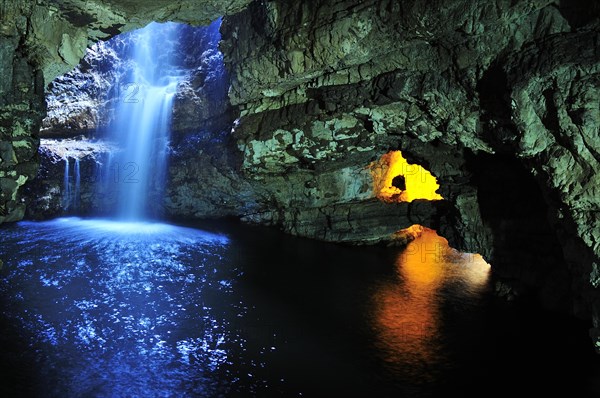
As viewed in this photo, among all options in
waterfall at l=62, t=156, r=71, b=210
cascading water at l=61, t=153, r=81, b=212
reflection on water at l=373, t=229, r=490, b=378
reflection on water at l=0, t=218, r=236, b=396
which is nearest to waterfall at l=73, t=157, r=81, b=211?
cascading water at l=61, t=153, r=81, b=212

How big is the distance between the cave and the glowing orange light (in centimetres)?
17

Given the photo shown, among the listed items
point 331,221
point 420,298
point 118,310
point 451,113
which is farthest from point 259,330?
point 331,221

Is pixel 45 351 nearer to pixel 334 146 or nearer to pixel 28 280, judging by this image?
pixel 28 280

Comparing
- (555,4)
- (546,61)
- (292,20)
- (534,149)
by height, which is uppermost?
(292,20)

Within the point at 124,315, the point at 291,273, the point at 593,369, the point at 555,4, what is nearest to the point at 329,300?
Answer: the point at 291,273

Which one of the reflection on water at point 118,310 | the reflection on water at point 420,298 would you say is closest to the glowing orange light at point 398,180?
the reflection on water at point 420,298

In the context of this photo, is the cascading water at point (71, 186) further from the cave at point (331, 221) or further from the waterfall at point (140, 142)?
the waterfall at point (140, 142)

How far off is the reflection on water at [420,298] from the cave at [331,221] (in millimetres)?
84

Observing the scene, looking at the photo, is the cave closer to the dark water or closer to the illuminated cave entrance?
the dark water

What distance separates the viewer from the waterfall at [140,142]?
21.1 metres

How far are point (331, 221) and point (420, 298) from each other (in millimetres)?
7483

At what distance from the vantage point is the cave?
24.0 feet

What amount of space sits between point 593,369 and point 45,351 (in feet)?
34.6

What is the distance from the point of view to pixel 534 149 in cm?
865
